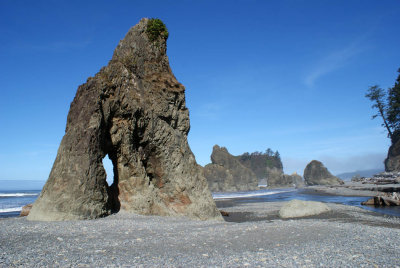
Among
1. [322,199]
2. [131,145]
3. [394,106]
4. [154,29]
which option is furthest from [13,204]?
[394,106]

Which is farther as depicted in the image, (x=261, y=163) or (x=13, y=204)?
(x=261, y=163)

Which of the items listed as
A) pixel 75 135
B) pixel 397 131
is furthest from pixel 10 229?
pixel 397 131

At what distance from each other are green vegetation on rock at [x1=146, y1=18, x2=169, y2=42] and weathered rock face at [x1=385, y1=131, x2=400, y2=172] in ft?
208

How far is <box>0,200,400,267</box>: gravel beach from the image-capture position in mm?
6113

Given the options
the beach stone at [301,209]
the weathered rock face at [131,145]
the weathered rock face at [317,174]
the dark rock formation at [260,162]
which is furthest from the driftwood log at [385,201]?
the dark rock formation at [260,162]

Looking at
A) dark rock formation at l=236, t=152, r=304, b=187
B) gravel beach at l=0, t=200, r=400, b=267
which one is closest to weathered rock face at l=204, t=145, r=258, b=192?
dark rock formation at l=236, t=152, r=304, b=187

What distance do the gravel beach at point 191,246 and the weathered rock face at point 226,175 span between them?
→ 328ft

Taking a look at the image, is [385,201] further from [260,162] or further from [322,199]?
[260,162]

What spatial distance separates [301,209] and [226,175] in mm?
94706

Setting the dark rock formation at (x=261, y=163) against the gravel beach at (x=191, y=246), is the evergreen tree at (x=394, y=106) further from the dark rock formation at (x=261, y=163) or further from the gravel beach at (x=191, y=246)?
the dark rock formation at (x=261, y=163)

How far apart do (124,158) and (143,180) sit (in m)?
1.56

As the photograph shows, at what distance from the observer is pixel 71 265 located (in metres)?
5.65

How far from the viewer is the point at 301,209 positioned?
17719 mm

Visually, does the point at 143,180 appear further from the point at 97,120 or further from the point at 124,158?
the point at 97,120
